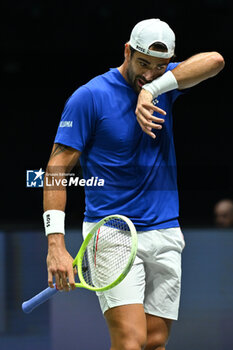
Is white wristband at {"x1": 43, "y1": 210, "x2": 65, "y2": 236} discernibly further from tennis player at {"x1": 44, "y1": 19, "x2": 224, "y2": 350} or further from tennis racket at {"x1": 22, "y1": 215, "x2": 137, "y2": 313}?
tennis racket at {"x1": 22, "y1": 215, "x2": 137, "y2": 313}

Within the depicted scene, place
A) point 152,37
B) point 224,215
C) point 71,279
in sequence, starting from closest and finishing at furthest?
point 71,279 < point 152,37 < point 224,215

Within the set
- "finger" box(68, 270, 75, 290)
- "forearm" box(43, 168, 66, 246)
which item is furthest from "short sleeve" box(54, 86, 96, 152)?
"finger" box(68, 270, 75, 290)

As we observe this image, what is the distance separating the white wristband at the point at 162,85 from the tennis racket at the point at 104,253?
47cm

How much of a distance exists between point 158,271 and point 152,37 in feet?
2.80

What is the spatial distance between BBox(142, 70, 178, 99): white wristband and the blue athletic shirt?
0.44ft

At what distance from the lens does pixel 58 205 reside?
2.49 m

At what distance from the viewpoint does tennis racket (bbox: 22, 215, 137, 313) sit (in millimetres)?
2494

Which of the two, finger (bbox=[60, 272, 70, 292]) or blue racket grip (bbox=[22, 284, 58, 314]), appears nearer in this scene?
finger (bbox=[60, 272, 70, 292])

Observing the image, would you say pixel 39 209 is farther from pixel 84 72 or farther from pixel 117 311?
pixel 117 311

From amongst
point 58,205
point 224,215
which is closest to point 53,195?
point 58,205

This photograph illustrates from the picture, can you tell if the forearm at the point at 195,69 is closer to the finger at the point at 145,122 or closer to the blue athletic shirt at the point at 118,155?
the blue athletic shirt at the point at 118,155

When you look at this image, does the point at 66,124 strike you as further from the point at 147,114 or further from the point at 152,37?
the point at 152,37

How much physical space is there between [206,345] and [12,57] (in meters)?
5.34

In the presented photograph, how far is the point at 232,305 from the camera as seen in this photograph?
4.54m
